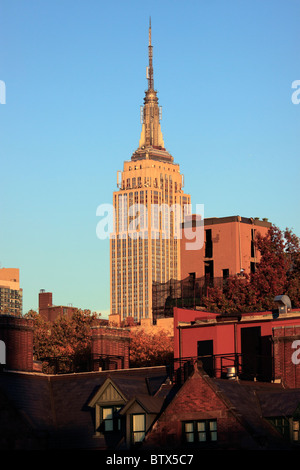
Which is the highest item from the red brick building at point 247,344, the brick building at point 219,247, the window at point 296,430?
the brick building at point 219,247

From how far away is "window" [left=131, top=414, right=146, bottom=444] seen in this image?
55412mm

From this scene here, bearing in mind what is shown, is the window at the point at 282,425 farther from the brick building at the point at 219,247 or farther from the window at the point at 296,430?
the brick building at the point at 219,247

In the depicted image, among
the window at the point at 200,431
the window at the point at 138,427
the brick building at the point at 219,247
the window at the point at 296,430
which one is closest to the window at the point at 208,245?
the brick building at the point at 219,247

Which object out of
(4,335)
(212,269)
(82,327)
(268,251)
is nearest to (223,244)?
(212,269)

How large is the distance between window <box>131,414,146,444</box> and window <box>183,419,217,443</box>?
224 centimetres

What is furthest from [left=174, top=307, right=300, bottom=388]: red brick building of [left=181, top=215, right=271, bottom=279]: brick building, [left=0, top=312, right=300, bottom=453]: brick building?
[left=181, top=215, right=271, bottom=279]: brick building

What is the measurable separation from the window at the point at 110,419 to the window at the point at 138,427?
1.71 m

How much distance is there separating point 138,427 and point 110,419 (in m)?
2.38

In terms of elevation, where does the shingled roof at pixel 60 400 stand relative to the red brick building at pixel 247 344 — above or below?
below

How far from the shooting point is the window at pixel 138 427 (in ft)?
182

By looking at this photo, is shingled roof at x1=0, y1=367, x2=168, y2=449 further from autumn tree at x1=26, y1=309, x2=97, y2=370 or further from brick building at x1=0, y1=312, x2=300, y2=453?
autumn tree at x1=26, y1=309, x2=97, y2=370
